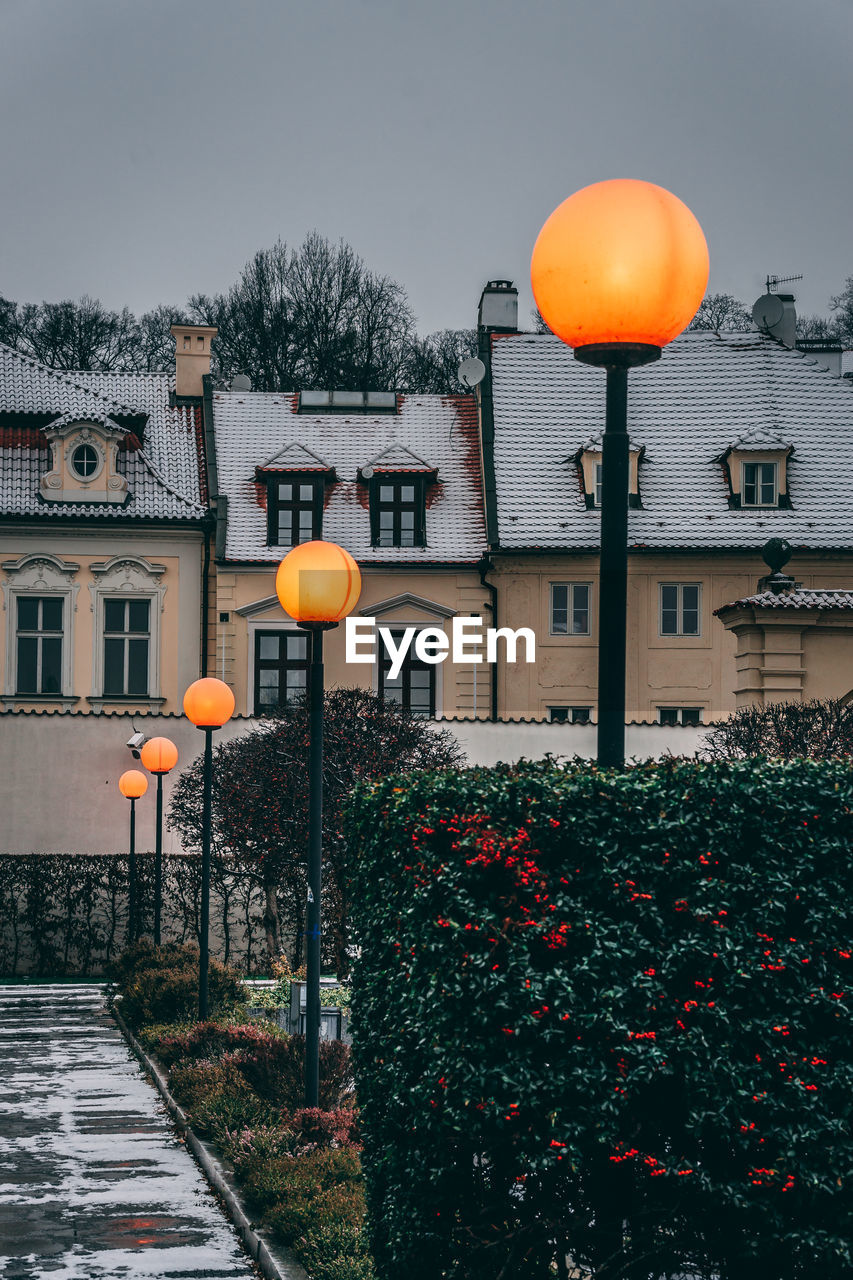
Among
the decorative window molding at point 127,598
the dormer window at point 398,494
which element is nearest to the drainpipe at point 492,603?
the dormer window at point 398,494

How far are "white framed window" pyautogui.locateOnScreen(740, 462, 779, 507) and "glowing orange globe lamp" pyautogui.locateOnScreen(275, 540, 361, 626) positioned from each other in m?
26.6

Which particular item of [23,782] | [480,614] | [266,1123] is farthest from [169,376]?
[266,1123]

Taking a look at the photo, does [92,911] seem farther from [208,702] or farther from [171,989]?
[208,702]

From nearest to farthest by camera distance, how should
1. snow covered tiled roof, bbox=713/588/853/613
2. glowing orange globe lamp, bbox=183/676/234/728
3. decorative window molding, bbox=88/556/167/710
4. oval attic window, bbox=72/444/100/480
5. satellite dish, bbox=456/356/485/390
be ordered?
glowing orange globe lamp, bbox=183/676/234/728 < snow covered tiled roof, bbox=713/588/853/613 < decorative window molding, bbox=88/556/167/710 < oval attic window, bbox=72/444/100/480 < satellite dish, bbox=456/356/485/390

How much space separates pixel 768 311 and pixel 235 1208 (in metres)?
33.6

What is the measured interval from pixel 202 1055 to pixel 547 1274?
9.81 m

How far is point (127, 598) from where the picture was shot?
34406mm

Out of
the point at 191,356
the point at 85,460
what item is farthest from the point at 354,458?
the point at 85,460

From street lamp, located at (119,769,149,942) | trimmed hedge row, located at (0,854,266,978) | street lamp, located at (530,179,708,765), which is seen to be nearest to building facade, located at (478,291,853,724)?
trimmed hedge row, located at (0,854,266,978)

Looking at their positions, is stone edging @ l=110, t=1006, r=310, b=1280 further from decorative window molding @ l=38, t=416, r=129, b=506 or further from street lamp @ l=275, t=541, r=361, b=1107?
decorative window molding @ l=38, t=416, r=129, b=506

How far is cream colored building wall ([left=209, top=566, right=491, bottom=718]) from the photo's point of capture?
34.1 m

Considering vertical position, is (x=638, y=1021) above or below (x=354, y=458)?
below

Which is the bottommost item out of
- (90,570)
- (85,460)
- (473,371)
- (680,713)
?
(680,713)

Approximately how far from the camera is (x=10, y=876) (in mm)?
26828
